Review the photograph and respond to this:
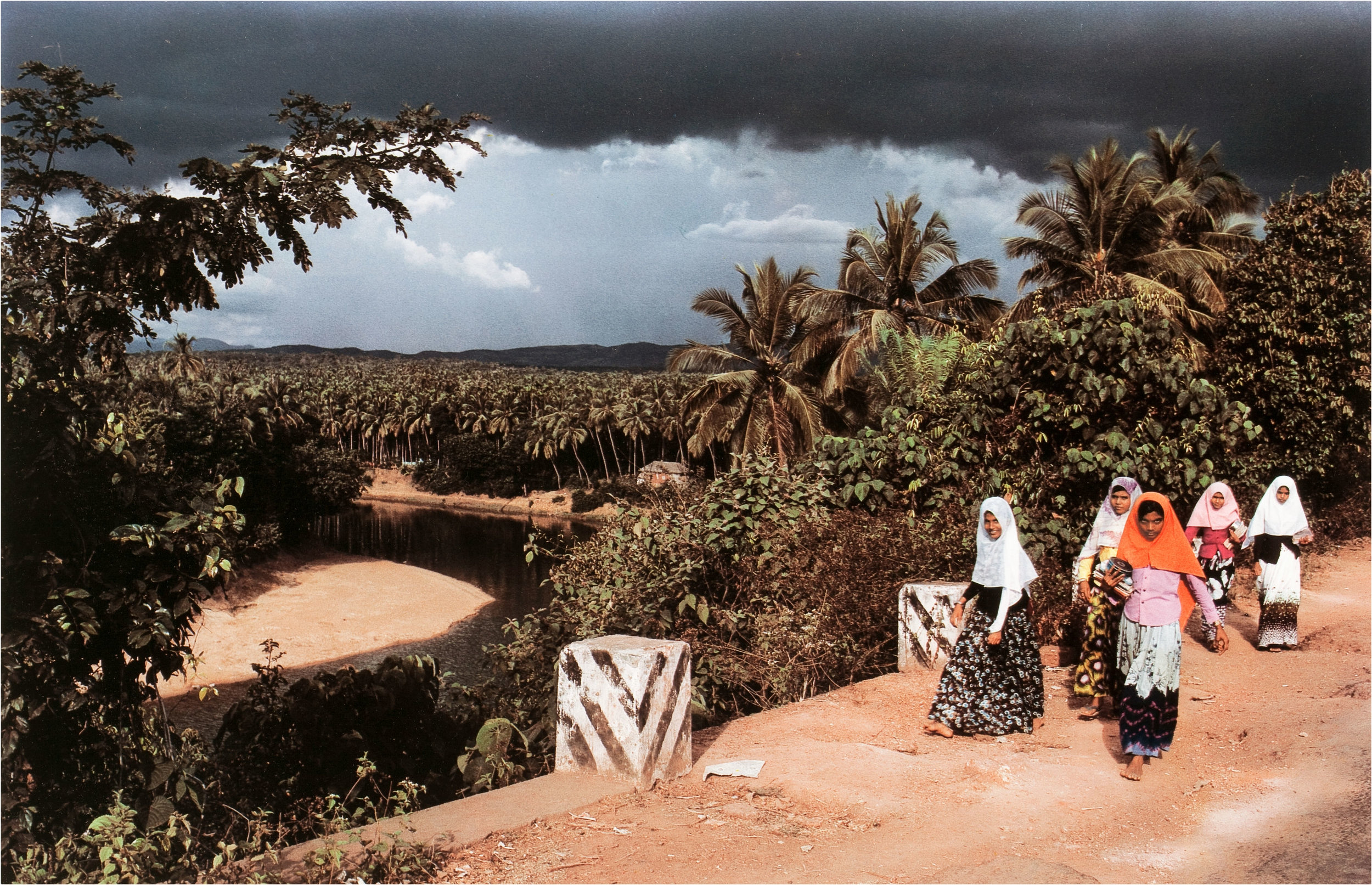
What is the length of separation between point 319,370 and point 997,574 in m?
133

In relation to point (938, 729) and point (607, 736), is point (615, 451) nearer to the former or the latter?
point (938, 729)

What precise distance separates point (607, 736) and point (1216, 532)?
721 centimetres

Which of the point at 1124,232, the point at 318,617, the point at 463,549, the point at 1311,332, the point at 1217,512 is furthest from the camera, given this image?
the point at 463,549

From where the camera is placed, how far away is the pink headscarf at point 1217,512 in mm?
9516

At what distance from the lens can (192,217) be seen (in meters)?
5.58

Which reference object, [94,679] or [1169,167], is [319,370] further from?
[94,679]

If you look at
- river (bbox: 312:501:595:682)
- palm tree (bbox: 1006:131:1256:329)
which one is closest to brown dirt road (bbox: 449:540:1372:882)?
Answer: palm tree (bbox: 1006:131:1256:329)

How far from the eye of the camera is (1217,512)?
9586 millimetres

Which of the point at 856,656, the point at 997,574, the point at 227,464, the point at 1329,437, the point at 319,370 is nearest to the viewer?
the point at 997,574

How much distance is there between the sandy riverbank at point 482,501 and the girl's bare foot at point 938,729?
53.9 m

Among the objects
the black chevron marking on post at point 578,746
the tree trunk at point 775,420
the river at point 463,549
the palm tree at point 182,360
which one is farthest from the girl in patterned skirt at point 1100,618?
the palm tree at point 182,360

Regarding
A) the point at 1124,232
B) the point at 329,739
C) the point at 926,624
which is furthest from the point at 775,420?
the point at 329,739

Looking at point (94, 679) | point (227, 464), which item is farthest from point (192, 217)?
point (227, 464)

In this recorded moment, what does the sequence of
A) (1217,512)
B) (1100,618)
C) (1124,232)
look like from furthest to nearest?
(1124,232), (1217,512), (1100,618)
